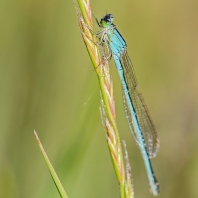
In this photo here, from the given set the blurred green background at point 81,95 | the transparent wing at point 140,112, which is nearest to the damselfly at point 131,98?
the transparent wing at point 140,112

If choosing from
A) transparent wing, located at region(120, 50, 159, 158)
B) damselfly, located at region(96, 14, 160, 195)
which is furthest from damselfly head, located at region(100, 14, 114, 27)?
transparent wing, located at region(120, 50, 159, 158)

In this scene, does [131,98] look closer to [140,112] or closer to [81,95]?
[140,112]

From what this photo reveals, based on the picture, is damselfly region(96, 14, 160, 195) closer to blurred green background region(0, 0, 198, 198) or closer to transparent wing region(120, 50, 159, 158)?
transparent wing region(120, 50, 159, 158)

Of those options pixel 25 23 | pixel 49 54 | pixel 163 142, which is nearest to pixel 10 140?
pixel 49 54

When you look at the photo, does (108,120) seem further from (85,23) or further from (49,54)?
(49,54)

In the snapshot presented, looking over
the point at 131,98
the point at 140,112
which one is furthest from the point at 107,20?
the point at 140,112
